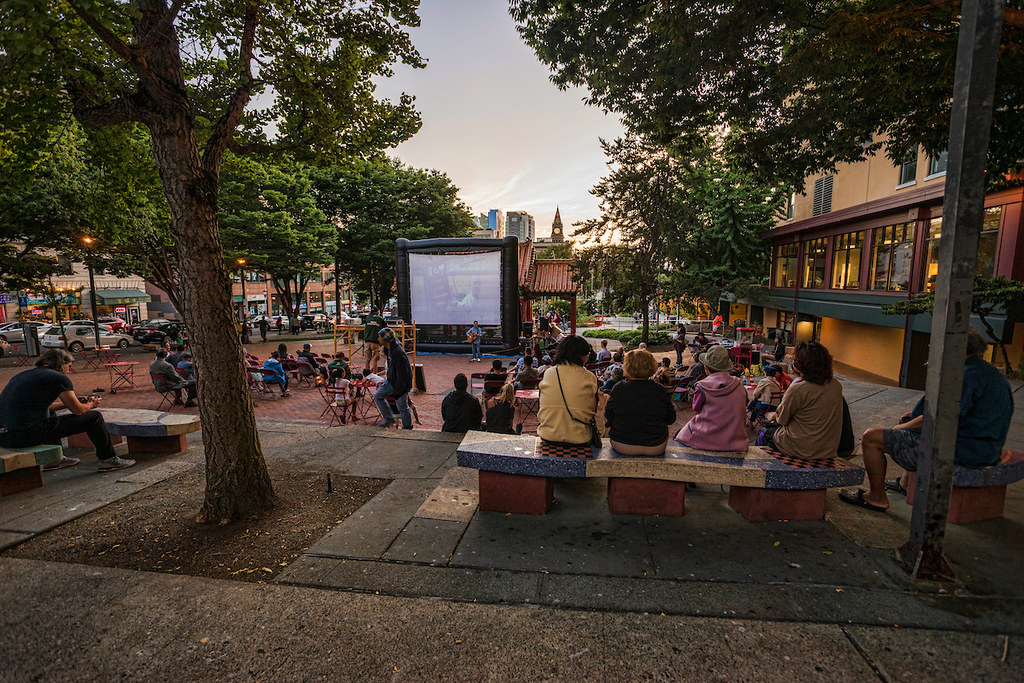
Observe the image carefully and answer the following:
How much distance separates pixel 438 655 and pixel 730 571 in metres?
2.26

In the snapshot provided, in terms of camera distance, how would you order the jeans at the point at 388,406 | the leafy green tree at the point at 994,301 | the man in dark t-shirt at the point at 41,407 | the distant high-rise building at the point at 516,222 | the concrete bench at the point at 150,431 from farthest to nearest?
the distant high-rise building at the point at 516,222, the leafy green tree at the point at 994,301, the jeans at the point at 388,406, the concrete bench at the point at 150,431, the man in dark t-shirt at the point at 41,407

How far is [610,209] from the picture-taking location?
25.4 m

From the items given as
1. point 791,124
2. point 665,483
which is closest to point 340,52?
point 665,483

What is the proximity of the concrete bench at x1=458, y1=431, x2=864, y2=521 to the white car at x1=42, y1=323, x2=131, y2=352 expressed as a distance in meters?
27.0

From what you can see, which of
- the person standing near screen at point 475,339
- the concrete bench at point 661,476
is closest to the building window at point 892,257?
the concrete bench at point 661,476

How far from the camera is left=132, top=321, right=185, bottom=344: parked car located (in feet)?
84.7

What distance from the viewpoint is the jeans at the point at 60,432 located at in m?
5.26

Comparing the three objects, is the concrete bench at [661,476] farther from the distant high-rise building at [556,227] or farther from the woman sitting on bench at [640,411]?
the distant high-rise building at [556,227]

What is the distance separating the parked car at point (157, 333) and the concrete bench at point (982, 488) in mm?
29436

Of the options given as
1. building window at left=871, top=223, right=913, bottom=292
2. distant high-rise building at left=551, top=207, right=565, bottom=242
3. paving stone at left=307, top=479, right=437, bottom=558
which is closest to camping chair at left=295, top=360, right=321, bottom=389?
paving stone at left=307, top=479, right=437, bottom=558

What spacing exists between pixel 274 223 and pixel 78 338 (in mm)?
11419

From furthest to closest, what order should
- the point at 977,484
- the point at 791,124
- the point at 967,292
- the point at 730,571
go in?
the point at 791,124
the point at 977,484
the point at 730,571
the point at 967,292

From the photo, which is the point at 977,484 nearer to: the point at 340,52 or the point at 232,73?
the point at 340,52

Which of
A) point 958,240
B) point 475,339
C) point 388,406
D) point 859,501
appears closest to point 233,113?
point 388,406
